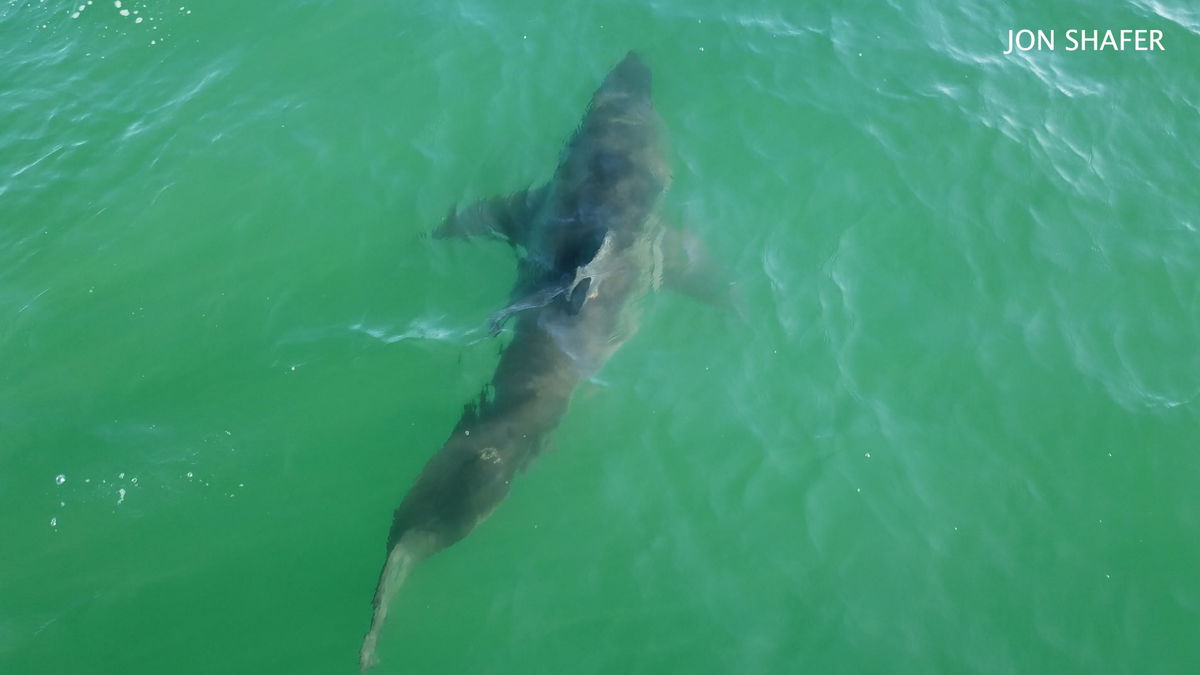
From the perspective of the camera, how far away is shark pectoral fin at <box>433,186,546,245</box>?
35.9 feet

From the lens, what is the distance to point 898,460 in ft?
29.9

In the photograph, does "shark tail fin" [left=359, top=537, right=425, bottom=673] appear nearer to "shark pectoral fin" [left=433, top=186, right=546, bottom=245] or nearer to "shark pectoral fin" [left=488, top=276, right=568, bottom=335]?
"shark pectoral fin" [left=488, top=276, right=568, bottom=335]

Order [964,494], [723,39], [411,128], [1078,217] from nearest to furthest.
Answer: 1. [964,494]
2. [1078,217]
3. [411,128]
4. [723,39]

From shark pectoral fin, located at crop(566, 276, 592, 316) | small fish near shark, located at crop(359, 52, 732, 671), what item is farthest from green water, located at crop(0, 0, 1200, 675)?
shark pectoral fin, located at crop(566, 276, 592, 316)

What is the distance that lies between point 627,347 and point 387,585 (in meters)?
3.87

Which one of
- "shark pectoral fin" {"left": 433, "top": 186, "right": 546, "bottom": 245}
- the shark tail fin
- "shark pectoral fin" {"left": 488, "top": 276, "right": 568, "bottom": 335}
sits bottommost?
the shark tail fin

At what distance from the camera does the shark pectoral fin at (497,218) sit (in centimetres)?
1094

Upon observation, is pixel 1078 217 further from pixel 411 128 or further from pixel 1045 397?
pixel 411 128

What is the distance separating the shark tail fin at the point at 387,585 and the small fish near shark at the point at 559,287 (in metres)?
0.01

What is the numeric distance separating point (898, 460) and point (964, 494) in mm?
746

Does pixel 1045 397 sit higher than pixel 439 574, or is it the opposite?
pixel 1045 397

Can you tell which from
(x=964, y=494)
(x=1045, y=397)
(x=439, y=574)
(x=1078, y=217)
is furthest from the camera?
(x=1078, y=217)

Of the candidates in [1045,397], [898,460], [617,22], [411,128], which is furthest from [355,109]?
[1045,397]

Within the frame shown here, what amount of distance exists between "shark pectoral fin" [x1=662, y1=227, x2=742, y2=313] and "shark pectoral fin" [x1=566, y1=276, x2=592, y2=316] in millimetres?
1161
